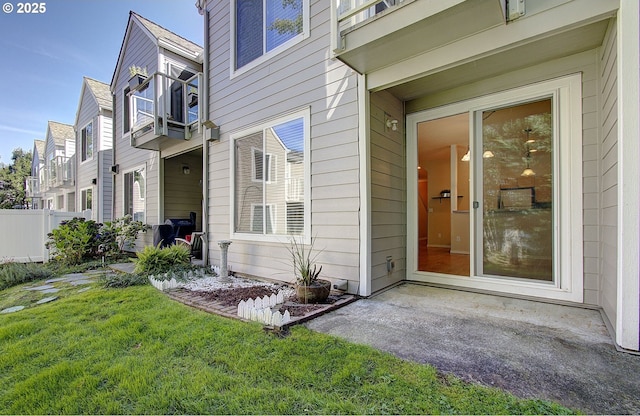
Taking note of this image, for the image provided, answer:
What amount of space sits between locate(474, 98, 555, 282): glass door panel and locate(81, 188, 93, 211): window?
43.1 ft

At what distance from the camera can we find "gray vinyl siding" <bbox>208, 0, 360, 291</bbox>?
372cm

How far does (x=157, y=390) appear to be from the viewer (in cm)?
180

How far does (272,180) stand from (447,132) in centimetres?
348

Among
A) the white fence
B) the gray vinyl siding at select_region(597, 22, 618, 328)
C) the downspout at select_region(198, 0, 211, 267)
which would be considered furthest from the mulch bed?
the white fence

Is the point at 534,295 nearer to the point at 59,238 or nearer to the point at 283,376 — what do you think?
the point at 283,376

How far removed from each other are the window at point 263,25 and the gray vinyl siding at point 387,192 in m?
1.84

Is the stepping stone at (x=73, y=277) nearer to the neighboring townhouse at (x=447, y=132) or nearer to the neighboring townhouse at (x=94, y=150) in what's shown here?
the neighboring townhouse at (x=447, y=132)

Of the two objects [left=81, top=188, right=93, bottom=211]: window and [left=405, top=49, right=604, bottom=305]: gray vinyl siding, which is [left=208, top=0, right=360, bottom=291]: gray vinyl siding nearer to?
[left=405, top=49, right=604, bottom=305]: gray vinyl siding

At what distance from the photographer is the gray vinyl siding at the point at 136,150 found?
25.3 feet

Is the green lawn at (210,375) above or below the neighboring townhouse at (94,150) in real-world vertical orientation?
below

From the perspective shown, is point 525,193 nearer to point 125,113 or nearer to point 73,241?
point 73,241

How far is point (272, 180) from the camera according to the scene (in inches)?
185

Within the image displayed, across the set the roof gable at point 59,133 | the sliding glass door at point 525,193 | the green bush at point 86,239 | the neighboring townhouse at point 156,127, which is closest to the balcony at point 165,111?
the neighboring townhouse at point 156,127

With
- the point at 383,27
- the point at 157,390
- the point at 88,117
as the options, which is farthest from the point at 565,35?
the point at 88,117
